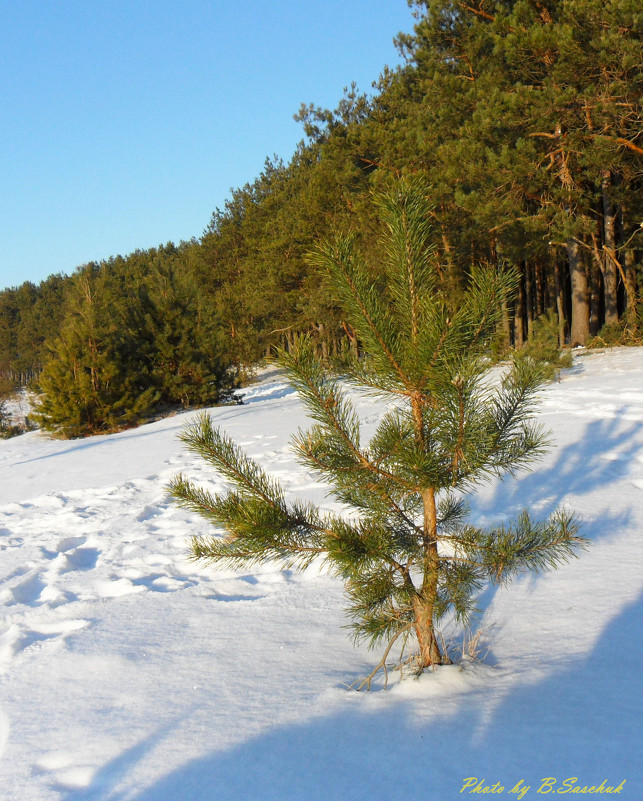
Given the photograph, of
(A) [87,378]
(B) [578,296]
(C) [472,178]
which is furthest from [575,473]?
(B) [578,296]

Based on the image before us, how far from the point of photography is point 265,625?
3.24 metres

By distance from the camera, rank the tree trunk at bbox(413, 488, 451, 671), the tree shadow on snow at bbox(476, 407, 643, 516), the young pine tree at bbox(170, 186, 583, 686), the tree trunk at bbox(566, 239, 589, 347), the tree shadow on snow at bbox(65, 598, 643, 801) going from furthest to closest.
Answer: the tree trunk at bbox(566, 239, 589, 347) → the tree shadow on snow at bbox(476, 407, 643, 516) → the tree trunk at bbox(413, 488, 451, 671) → the young pine tree at bbox(170, 186, 583, 686) → the tree shadow on snow at bbox(65, 598, 643, 801)

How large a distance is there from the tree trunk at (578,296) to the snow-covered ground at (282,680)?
12.5 metres

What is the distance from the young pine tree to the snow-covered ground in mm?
382

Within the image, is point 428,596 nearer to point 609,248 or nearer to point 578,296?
point 609,248

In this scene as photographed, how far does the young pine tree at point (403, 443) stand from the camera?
2.21 m

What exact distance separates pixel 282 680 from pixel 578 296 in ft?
53.6

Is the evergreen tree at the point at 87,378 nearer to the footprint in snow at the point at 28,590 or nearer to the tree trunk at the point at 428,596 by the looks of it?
the footprint in snow at the point at 28,590

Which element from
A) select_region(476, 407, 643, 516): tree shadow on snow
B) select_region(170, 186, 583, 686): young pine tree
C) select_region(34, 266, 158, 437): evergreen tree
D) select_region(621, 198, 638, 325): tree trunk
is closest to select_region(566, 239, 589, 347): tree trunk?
select_region(621, 198, 638, 325): tree trunk

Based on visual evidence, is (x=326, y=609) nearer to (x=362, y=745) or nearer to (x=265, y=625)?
(x=265, y=625)

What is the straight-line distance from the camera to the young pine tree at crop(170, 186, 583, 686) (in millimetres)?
2215

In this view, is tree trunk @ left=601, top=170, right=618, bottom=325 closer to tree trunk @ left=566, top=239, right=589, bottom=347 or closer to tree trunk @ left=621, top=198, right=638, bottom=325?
tree trunk @ left=621, top=198, right=638, bottom=325

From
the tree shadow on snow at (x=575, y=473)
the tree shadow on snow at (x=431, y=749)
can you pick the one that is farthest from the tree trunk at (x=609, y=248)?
the tree shadow on snow at (x=431, y=749)

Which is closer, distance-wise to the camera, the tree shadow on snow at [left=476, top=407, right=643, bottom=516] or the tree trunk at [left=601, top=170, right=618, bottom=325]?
the tree shadow on snow at [left=476, top=407, right=643, bottom=516]
